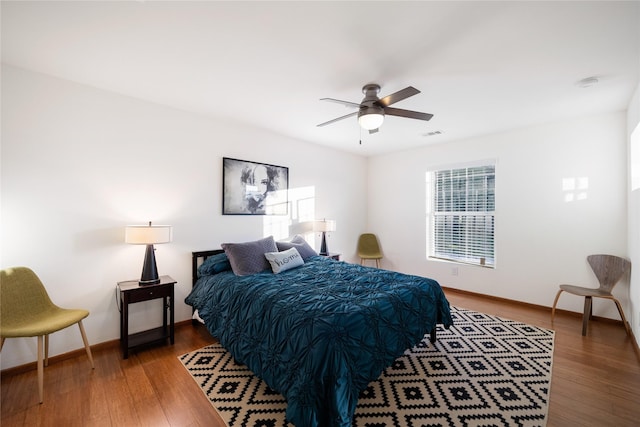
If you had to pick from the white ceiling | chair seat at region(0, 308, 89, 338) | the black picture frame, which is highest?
the white ceiling

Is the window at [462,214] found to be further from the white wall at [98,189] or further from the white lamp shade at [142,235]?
the white lamp shade at [142,235]

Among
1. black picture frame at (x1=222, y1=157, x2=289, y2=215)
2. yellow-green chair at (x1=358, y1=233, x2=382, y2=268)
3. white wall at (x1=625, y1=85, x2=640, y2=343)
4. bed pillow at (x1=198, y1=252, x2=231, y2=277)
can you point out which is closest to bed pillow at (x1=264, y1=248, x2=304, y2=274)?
bed pillow at (x1=198, y1=252, x2=231, y2=277)

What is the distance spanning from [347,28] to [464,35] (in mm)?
833

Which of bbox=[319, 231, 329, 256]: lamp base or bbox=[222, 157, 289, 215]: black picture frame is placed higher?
bbox=[222, 157, 289, 215]: black picture frame

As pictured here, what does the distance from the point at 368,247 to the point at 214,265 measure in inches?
129

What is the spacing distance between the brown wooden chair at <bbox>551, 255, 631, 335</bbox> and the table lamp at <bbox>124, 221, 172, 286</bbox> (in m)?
4.58

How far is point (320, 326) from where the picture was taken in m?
1.66

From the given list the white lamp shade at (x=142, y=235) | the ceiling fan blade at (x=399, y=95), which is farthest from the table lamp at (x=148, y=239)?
the ceiling fan blade at (x=399, y=95)

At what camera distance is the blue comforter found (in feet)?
4.97

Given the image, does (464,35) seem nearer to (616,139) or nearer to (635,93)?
(635,93)

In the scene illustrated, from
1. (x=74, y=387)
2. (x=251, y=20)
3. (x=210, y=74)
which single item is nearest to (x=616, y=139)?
(x=251, y=20)

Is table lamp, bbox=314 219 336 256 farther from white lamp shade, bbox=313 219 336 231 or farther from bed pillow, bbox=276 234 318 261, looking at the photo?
bed pillow, bbox=276 234 318 261

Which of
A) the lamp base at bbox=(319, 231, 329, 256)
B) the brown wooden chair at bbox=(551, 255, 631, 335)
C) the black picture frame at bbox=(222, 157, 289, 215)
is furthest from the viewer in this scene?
the lamp base at bbox=(319, 231, 329, 256)

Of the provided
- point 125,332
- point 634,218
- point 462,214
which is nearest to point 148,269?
point 125,332
